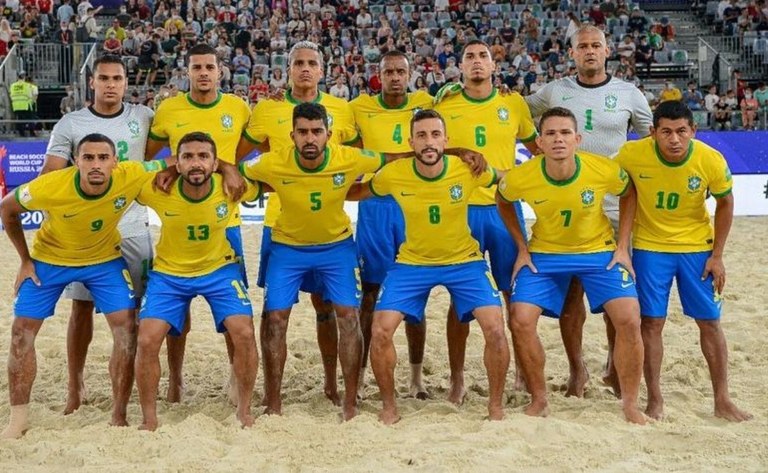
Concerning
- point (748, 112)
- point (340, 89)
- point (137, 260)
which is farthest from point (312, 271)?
point (748, 112)

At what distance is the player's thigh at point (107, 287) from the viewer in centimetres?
573

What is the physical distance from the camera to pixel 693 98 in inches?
725

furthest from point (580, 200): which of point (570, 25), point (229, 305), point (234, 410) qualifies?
point (570, 25)

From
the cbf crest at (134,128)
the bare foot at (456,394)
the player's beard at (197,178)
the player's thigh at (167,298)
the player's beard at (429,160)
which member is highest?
the cbf crest at (134,128)

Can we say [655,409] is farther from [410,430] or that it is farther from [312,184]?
[312,184]

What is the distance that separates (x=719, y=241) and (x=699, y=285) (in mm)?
284

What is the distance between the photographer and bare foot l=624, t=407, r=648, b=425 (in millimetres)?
5359

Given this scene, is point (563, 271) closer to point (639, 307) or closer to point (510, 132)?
point (639, 307)

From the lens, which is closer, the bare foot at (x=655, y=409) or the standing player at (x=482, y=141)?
the bare foot at (x=655, y=409)

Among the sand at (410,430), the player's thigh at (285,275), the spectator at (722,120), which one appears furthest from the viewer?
the spectator at (722,120)

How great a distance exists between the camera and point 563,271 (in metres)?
5.61

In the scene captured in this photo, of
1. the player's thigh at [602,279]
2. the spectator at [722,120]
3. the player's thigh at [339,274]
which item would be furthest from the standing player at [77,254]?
the spectator at [722,120]

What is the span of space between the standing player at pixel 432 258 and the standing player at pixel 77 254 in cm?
153

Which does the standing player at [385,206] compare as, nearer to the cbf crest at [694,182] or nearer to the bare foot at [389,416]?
the bare foot at [389,416]
